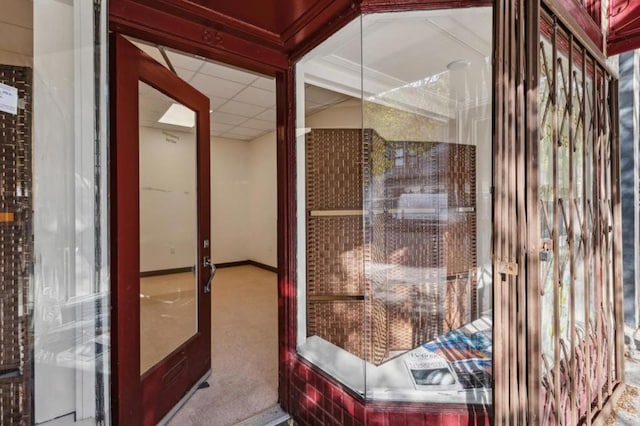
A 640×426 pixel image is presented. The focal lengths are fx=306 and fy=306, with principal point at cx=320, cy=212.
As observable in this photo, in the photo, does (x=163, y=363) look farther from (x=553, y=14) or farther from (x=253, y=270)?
(x=253, y=270)

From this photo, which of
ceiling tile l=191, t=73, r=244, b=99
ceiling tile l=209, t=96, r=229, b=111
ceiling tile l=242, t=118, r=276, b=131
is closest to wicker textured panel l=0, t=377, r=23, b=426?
ceiling tile l=191, t=73, r=244, b=99

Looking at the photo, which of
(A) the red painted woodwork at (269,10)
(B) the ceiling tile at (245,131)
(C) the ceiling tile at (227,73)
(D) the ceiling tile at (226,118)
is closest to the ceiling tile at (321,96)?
(A) the red painted woodwork at (269,10)

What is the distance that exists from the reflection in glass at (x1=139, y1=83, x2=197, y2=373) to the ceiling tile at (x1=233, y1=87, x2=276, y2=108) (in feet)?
5.58

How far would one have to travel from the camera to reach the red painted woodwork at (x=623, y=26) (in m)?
1.84

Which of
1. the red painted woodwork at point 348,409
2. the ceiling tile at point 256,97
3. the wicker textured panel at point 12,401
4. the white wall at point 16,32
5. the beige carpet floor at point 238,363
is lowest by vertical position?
the beige carpet floor at point 238,363

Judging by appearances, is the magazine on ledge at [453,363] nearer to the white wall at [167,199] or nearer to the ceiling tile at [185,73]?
the white wall at [167,199]

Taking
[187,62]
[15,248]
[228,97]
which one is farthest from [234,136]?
[15,248]

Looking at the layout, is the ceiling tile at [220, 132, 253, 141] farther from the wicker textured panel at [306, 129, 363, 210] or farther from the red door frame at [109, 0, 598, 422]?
the red door frame at [109, 0, 598, 422]

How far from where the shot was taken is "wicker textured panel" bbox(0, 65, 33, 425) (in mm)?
1125

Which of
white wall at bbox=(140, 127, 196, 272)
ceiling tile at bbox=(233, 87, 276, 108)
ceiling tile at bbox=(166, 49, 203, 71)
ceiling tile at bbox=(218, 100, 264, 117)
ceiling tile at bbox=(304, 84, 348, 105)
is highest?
ceiling tile at bbox=(218, 100, 264, 117)

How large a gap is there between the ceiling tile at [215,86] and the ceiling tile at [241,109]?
35 centimetres

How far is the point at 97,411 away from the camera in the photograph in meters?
1.29

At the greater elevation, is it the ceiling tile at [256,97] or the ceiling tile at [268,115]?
the ceiling tile at [268,115]

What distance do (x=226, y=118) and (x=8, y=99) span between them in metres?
4.14
